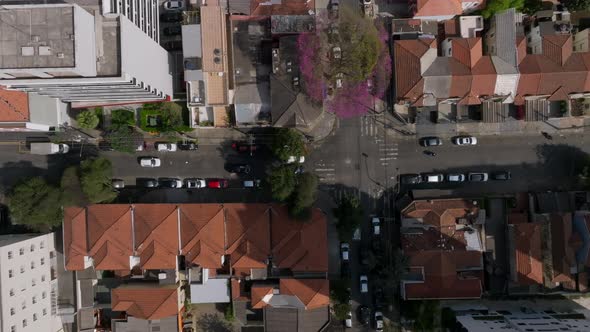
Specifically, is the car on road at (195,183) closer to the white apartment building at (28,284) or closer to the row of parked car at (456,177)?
the white apartment building at (28,284)

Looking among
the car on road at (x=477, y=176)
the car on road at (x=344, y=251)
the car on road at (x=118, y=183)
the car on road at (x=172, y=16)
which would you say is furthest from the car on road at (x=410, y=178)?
the car on road at (x=118, y=183)

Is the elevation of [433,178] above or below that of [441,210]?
above

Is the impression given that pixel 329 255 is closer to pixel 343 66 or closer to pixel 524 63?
pixel 343 66

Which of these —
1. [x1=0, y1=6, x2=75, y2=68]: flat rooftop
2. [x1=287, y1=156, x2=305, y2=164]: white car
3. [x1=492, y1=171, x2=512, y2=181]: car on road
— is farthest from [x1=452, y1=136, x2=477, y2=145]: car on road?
[x1=0, y1=6, x2=75, y2=68]: flat rooftop

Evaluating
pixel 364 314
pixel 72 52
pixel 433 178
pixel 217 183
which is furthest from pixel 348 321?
pixel 72 52

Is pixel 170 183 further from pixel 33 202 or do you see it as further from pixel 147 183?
pixel 33 202

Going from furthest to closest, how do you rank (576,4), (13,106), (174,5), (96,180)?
1. (174,5)
2. (576,4)
3. (96,180)
4. (13,106)
